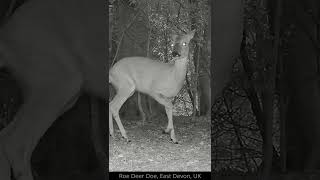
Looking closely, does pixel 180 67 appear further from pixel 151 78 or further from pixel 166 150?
pixel 166 150

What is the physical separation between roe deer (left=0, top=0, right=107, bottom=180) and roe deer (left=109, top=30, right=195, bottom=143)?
70mm

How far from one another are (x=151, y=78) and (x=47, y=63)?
47 cm

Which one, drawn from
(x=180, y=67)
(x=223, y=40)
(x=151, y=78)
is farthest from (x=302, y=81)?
(x=151, y=78)

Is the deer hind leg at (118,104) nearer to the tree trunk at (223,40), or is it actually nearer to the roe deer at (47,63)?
the roe deer at (47,63)

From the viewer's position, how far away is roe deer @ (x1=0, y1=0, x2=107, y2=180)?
7.17 ft

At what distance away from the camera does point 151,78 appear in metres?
2.24

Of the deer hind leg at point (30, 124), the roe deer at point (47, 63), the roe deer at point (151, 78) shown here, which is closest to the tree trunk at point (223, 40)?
the roe deer at point (151, 78)

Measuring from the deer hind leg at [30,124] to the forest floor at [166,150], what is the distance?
271 millimetres

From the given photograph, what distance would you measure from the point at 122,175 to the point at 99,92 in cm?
39

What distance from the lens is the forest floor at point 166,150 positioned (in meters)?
2.19

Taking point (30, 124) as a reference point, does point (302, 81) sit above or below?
above

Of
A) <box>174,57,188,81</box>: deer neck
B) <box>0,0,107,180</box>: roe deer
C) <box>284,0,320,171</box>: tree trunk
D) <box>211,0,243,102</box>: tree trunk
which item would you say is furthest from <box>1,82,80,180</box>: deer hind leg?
<box>284,0,320,171</box>: tree trunk

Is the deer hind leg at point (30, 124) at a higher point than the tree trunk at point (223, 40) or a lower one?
lower

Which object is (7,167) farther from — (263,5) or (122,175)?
(263,5)
